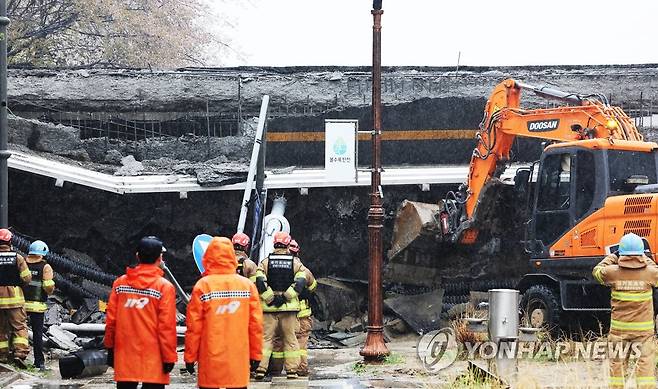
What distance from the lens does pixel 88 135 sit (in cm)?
2195

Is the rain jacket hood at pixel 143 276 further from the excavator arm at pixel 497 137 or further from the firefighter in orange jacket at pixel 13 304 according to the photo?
the excavator arm at pixel 497 137

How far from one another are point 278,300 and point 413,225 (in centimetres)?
612

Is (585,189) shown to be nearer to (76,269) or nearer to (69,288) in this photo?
(69,288)

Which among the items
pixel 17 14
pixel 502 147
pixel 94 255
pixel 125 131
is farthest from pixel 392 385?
pixel 17 14

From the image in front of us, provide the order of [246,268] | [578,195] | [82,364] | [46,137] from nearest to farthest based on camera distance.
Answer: [82,364]
[246,268]
[578,195]
[46,137]

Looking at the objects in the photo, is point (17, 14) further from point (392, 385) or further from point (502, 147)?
point (392, 385)

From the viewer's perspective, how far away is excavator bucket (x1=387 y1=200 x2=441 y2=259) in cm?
1905

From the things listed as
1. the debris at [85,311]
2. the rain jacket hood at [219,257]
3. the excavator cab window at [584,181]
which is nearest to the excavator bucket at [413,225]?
the excavator cab window at [584,181]

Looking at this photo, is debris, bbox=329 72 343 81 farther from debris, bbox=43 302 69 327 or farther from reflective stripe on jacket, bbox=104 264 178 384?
reflective stripe on jacket, bbox=104 264 178 384

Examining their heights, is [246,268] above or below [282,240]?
below

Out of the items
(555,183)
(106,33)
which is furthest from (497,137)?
(106,33)

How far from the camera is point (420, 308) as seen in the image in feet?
63.7

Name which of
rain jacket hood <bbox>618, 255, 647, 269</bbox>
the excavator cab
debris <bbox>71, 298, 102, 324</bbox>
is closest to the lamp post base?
the excavator cab

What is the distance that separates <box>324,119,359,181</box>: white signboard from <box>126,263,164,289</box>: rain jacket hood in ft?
29.4
